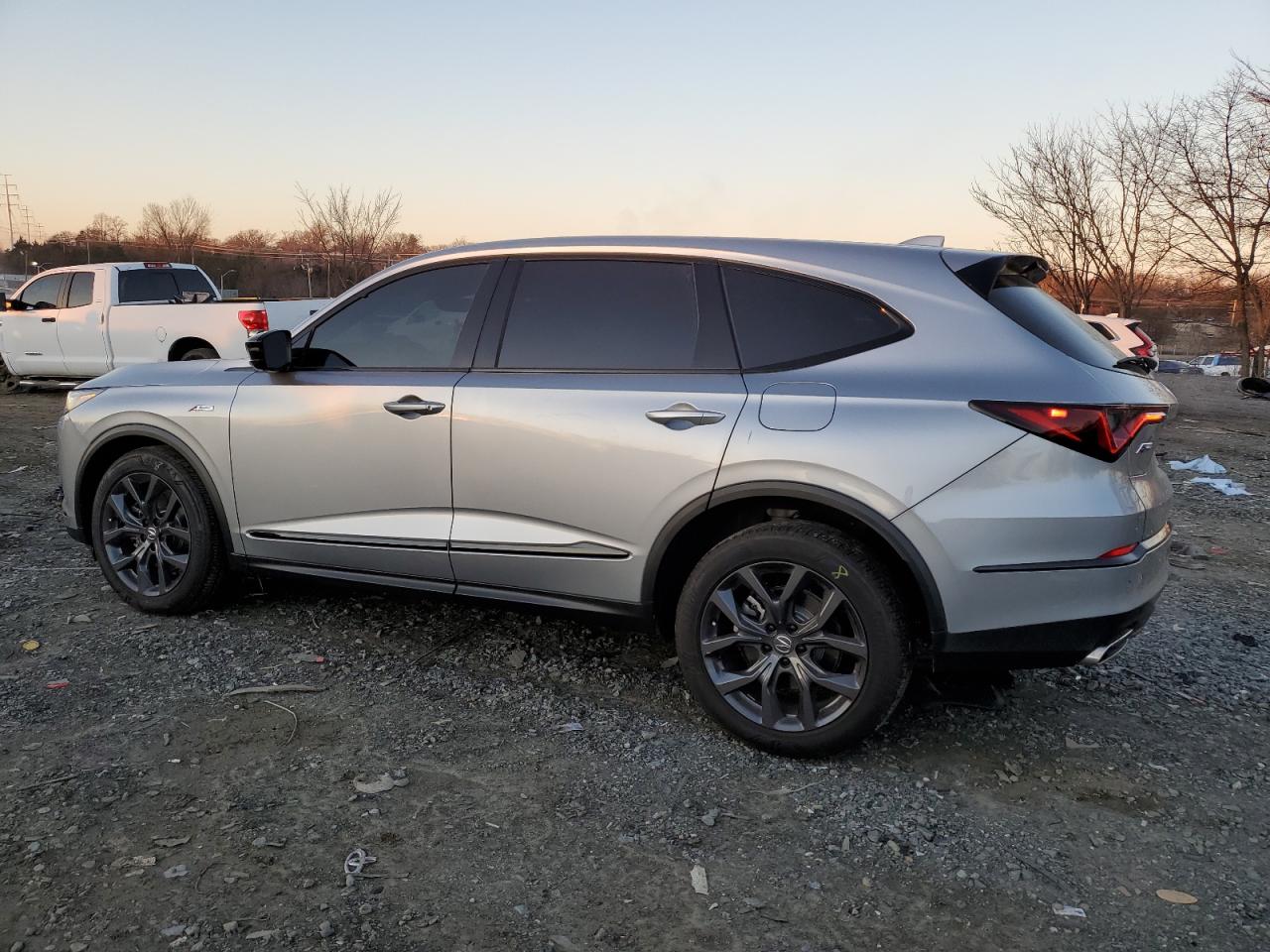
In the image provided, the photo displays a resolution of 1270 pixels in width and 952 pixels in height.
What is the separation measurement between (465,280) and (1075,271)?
952 inches

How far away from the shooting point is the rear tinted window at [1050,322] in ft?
10.0

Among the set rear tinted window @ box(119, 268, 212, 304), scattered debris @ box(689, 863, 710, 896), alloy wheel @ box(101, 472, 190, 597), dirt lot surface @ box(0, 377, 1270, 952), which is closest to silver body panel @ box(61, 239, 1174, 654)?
alloy wheel @ box(101, 472, 190, 597)

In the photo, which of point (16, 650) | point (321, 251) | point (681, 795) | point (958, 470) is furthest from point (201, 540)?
point (321, 251)

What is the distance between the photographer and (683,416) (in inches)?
130

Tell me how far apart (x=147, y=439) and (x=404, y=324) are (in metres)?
1.52

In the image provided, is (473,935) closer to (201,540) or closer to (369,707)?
(369,707)

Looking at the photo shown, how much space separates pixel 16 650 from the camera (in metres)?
4.10

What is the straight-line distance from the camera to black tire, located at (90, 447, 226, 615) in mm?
4387

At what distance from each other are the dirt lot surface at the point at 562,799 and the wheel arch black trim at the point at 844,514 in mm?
662

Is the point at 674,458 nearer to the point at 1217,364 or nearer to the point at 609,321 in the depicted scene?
the point at 609,321

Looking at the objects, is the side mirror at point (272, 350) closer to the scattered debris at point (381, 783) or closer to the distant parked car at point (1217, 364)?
the scattered debris at point (381, 783)

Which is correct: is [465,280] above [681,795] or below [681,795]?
above

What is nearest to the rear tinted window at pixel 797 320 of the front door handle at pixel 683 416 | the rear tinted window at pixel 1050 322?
the front door handle at pixel 683 416

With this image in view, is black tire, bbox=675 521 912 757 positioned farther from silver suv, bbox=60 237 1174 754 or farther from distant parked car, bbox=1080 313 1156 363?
distant parked car, bbox=1080 313 1156 363
